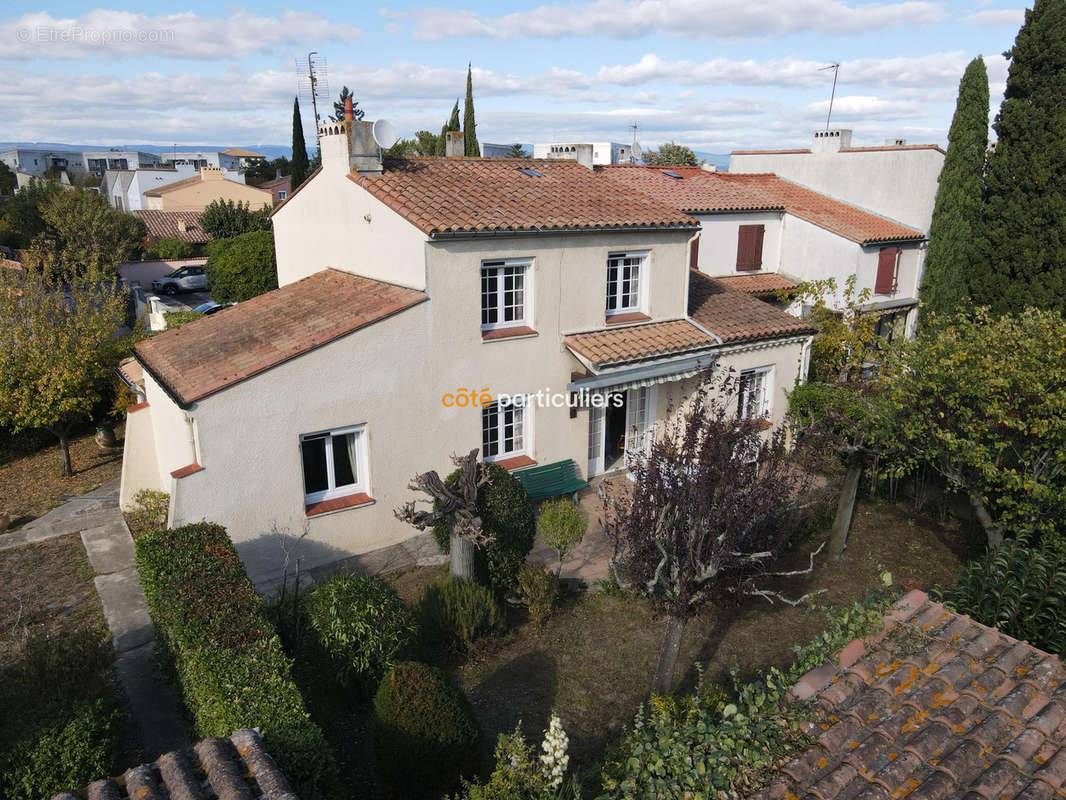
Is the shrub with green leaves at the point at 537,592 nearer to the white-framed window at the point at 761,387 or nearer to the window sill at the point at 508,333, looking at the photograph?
the window sill at the point at 508,333

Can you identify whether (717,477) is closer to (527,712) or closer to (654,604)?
(654,604)

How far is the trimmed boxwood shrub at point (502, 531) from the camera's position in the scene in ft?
50.1

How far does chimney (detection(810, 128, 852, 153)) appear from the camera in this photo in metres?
37.2

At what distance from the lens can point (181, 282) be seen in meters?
61.2

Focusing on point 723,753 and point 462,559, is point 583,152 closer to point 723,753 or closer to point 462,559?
point 462,559

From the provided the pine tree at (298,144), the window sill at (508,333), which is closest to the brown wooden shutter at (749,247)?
the window sill at (508,333)

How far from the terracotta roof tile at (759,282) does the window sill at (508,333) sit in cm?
1525

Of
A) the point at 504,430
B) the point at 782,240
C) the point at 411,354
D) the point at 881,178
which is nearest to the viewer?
the point at 411,354

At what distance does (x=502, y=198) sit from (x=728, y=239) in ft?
55.0

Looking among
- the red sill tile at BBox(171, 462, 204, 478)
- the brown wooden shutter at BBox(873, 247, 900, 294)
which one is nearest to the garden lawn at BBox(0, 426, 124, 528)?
the red sill tile at BBox(171, 462, 204, 478)

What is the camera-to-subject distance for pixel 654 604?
469 inches

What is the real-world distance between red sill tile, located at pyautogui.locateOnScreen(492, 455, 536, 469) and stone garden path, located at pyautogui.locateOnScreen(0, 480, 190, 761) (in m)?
9.34

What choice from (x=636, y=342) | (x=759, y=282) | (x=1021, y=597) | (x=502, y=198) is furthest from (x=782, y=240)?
(x=1021, y=597)

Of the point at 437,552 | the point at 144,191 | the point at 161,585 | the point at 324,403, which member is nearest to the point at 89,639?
the point at 161,585
